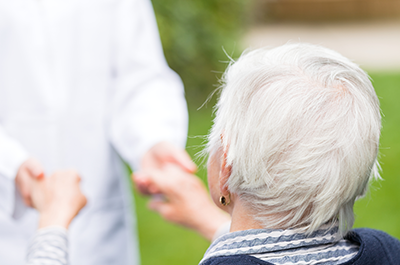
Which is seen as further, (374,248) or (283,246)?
(374,248)

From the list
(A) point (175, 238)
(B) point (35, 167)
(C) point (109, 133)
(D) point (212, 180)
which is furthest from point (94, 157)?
(A) point (175, 238)

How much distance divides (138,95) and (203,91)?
466cm

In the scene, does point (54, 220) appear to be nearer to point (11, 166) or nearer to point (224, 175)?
point (11, 166)

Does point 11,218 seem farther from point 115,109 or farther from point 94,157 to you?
point 115,109

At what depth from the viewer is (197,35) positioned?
21.2 ft

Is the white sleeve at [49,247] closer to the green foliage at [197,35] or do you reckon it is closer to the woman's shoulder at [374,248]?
the woman's shoulder at [374,248]

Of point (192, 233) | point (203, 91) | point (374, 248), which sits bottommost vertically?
point (192, 233)

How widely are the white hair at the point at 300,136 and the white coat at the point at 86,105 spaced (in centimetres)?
90

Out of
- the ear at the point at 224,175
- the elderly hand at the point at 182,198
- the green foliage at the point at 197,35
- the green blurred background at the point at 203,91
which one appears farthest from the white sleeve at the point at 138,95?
the green foliage at the point at 197,35

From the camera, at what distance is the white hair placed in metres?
1.17

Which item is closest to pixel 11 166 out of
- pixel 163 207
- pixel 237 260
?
pixel 163 207

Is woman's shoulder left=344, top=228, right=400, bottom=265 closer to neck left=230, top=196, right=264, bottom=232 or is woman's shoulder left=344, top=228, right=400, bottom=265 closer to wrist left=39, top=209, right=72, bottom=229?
neck left=230, top=196, right=264, bottom=232

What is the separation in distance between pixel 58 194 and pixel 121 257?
676 millimetres

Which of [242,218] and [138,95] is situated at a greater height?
[242,218]
